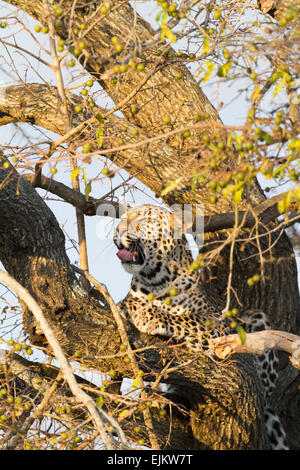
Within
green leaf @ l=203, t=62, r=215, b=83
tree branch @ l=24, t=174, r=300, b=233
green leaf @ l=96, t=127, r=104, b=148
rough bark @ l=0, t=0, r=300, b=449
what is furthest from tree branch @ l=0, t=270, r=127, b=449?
tree branch @ l=24, t=174, r=300, b=233

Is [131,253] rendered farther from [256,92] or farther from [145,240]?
[256,92]

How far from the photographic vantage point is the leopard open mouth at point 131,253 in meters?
6.64

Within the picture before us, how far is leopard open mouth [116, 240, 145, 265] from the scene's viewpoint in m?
6.64

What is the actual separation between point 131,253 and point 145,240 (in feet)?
0.69

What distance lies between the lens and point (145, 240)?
22.2 feet

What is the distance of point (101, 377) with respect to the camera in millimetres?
4910

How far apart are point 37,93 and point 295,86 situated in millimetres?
3929

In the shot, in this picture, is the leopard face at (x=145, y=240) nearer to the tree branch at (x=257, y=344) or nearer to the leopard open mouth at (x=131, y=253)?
the leopard open mouth at (x=131, y=253)

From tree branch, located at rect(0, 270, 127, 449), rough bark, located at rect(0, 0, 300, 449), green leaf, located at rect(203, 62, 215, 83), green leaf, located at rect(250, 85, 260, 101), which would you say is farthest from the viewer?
rough bark, located at rect(0, 0, 300, 449)

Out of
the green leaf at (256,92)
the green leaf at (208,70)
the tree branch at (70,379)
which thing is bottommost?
the tree branch at (70,379)

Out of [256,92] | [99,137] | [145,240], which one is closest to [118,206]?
[145,240]

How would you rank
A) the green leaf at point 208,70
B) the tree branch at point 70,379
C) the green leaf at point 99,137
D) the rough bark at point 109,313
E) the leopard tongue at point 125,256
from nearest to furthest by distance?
the tree branch at point 70,379, the green leaf at point 208,70, the green leaf at point 99,137, the rough bark at point 109,313, the leopard tongue at point 125,256

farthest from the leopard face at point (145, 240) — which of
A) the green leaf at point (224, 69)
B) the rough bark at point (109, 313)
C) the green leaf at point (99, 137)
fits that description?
the green leaf at point (224, 69)

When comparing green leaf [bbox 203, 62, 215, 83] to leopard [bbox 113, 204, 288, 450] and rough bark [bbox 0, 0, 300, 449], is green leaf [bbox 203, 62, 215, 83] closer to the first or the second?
rough bark [bbox 0, 0, 300, 449]
